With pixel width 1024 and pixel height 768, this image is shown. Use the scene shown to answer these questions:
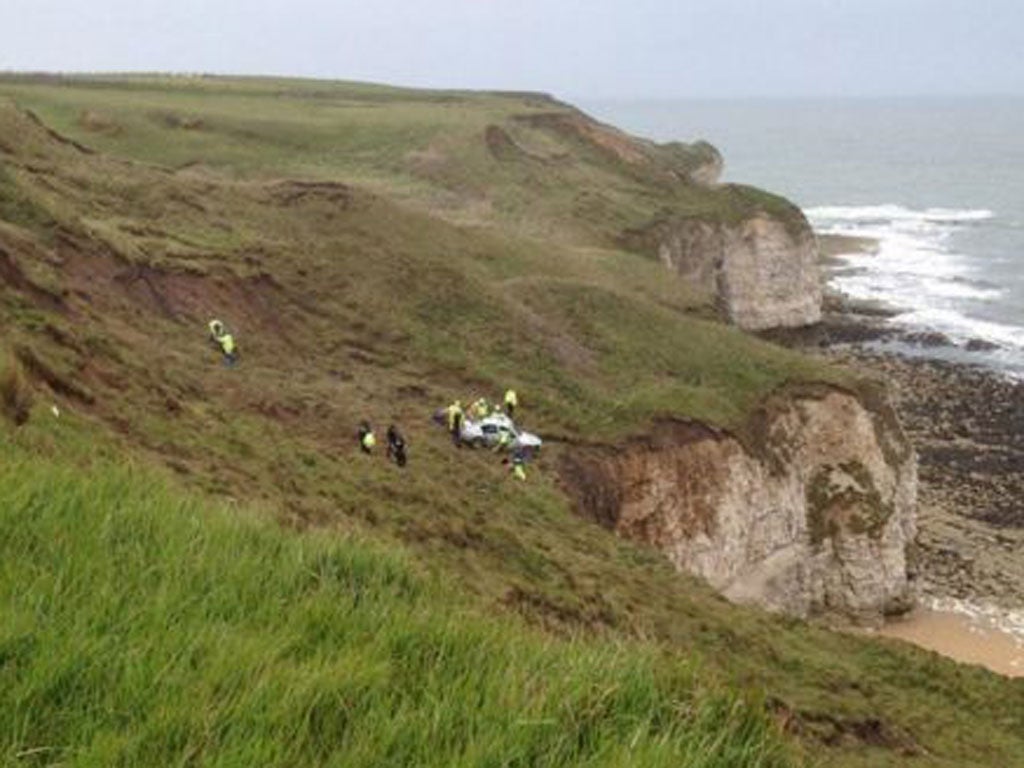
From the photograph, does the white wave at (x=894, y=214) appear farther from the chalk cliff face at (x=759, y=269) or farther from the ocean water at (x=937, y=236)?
the chalk cliff face at (x=759, y=269)

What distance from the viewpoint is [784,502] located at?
116 ft

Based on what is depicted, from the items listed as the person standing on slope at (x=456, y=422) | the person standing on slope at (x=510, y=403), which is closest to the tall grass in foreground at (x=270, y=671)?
the person standing on slope at (x=456, y=422)

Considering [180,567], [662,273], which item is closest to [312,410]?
[180,567]

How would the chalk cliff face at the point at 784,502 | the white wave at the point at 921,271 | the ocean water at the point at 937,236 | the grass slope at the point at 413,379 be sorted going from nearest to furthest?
the grass slope at the point at 413,379 < the chalk cliff face at the point at 784,502 < the white wave at the point at 921,271 < the ocean water at the point at 937,236

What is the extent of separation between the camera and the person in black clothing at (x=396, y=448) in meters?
24.0

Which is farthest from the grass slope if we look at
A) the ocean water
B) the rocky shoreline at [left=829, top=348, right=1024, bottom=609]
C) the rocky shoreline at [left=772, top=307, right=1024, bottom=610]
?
the ocean water

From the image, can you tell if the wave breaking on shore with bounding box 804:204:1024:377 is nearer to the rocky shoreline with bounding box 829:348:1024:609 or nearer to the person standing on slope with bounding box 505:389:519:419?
the rocky shoreline with bounding box 829:348:1024:609

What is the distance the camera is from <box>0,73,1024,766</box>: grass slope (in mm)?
16578

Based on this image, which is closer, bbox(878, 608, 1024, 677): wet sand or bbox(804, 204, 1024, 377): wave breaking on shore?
bbox(878, 608, 1024, 677): wet sand

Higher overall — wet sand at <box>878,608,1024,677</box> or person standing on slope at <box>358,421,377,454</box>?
person standing on slope at <box>358,421,377,454</box>

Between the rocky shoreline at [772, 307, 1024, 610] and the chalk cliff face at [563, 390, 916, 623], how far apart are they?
3.93m

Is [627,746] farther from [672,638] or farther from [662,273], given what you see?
[662,273]

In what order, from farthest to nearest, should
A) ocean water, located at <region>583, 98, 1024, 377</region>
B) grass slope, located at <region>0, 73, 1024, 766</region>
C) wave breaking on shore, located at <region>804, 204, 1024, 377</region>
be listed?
ocean water, located at <region>583, 98, 1024, 377</region>, wave breaking on shore, located at <region>804, 204, 1024, 377</region>, grass slope, located at <region>0, 73, 1024, 766</region>

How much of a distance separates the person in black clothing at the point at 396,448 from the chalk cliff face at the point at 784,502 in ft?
19.7
